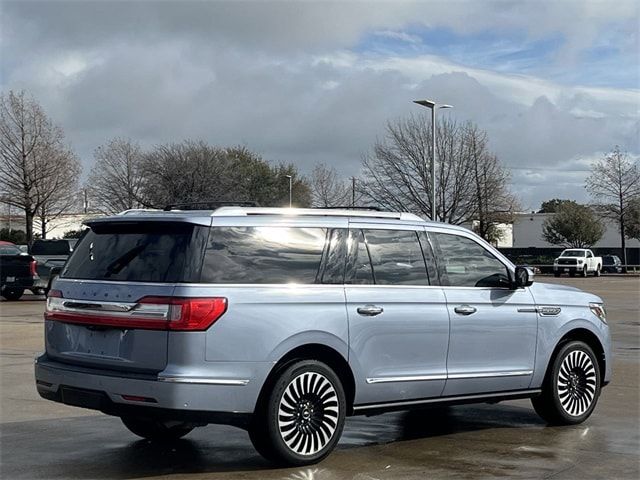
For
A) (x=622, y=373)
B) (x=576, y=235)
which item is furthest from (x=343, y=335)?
(x=576, y=235)

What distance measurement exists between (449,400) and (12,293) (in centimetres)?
2277

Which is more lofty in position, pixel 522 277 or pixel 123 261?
pixel 123 261

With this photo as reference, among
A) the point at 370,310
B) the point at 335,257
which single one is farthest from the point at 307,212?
the point at 370,310

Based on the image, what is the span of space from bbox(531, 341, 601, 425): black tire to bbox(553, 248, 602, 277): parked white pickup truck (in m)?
47.6

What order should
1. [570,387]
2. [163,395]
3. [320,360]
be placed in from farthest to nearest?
[570,387], [320,360], [163,395]

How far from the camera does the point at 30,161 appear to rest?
4950cm

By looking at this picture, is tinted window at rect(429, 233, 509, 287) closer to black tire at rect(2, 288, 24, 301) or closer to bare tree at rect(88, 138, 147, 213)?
black tire at rect(2, 288, 24, 301)

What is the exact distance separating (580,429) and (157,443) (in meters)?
3.87

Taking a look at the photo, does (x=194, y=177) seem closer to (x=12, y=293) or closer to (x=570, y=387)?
(x=12, y=293)

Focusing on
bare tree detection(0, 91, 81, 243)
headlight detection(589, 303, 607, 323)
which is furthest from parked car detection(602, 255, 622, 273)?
headlight detection(589, 303, 607, 323)

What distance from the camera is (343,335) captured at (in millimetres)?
7023

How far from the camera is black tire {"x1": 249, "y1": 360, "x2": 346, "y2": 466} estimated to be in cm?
666

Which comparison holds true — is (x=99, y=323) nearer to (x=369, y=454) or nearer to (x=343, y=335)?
(x=343, y=335)

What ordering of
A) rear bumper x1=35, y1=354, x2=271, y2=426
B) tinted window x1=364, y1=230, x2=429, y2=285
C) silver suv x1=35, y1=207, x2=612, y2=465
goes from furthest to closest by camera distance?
tinted window x1=364, y1=230, x2=429, y2=285 → silver suv x1=35, y1=207, x2=612, y2=465 → rear bumper x1=35, y1=354, x2=271, y2=426
